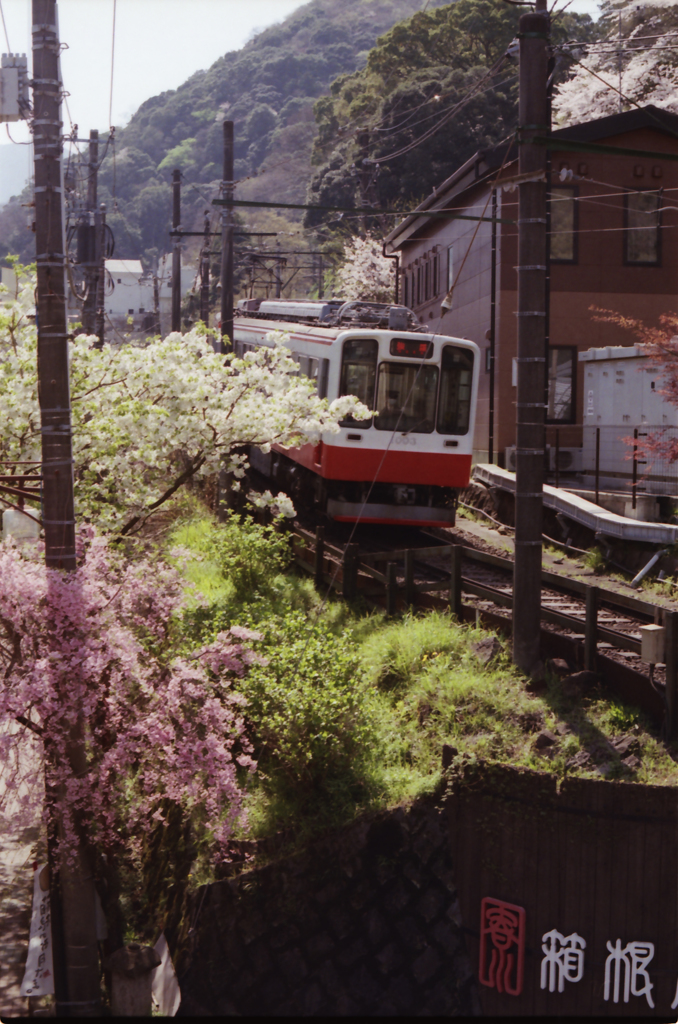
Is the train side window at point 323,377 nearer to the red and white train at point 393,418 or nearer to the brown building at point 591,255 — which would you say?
the red and white train at point 393,418

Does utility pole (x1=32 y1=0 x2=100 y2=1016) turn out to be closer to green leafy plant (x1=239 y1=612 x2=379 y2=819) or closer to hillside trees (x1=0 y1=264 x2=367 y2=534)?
green leafy plant (x1=239 y1=612 x2=379 y2=819)

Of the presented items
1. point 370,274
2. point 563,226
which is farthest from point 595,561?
point 370,274

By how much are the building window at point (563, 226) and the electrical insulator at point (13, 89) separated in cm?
1521

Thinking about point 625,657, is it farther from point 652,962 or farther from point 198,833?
point 198,833

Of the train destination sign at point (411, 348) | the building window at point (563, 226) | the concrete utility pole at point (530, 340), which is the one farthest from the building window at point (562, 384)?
the concrete utility pole at point (530, 340)

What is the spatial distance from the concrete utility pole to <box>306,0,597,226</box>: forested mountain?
2646 cm

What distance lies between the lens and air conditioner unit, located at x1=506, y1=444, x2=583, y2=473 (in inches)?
754

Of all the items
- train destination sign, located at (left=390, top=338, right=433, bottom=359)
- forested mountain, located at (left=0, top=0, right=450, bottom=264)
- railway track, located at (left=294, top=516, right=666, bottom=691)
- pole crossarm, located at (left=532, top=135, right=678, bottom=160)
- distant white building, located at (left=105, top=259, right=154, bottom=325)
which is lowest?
railway track, located at (left=294, top=516, right=666, bottom=691)

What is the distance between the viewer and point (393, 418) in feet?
43.3

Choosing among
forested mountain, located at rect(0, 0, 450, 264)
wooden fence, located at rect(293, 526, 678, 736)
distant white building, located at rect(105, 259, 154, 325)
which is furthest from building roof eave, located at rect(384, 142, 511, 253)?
forested mountain, located at rect(0, 0, 450, 264)

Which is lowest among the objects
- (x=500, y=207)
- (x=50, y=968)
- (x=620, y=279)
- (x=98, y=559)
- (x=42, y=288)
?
(x=50, y=968)

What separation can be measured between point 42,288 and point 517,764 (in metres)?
4.93

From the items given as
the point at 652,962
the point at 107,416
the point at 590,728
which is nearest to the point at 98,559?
the point at 107,416

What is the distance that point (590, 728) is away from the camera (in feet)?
25.0
